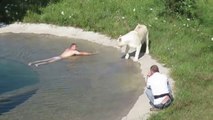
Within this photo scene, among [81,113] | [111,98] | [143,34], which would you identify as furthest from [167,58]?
[81,113]

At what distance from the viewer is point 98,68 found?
18.4m

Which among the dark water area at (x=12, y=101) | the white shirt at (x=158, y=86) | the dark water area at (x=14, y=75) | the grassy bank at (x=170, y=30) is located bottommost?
the dark water area at (x=12, y=101)

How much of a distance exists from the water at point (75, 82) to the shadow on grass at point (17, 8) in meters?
1.89

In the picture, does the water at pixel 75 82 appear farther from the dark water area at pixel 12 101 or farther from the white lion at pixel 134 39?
the white lion at pixel 134 39

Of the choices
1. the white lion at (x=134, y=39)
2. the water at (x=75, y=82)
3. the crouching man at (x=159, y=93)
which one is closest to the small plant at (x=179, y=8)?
the water at (x=75, y=82)

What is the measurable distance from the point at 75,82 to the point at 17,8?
8.11 metres

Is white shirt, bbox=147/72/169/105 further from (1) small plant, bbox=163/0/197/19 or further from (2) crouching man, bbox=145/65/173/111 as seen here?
(1) small plant, bbox=163/0/197/19

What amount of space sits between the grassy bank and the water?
123 cm

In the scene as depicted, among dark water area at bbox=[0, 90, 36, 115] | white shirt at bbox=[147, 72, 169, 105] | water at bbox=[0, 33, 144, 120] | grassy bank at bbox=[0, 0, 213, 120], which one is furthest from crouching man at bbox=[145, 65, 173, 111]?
dark water area at bbox=[0, 90, 36, 115]

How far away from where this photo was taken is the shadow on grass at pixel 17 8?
2358cm

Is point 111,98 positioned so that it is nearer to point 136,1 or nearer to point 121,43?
point 121,43

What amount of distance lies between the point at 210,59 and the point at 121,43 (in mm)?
2866

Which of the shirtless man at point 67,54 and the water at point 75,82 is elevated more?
the shirtless man at point 67,54

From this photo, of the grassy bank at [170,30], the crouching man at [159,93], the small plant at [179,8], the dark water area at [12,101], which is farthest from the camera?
the small plant at [179,8]
